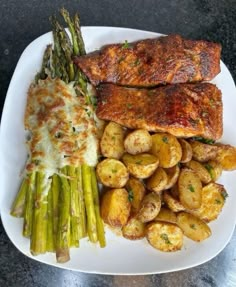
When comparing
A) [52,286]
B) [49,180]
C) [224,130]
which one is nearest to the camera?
[49,180]

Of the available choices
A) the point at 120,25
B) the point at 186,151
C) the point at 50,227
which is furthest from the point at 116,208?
the point at 120,25

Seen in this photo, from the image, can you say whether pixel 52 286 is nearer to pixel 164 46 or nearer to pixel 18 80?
pixel 18 80

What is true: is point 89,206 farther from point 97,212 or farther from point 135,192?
point 135,192

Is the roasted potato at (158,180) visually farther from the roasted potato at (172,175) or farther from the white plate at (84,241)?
the white plate at (84,241)

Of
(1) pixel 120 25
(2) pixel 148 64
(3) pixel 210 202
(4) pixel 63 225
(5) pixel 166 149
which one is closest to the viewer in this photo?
(4) pixel 63 225

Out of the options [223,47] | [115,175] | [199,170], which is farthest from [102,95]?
[223,47]

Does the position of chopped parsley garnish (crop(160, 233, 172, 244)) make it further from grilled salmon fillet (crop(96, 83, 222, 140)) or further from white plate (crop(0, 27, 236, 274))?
grilled salmon fillet (crop(96, 83, 222, 140))
